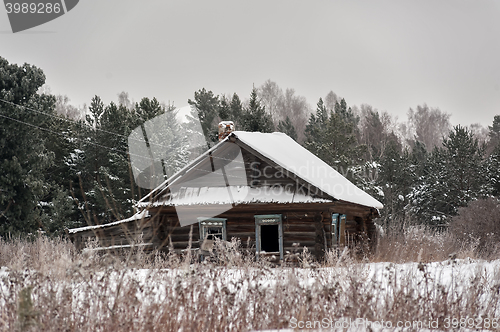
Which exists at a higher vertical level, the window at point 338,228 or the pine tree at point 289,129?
the pine tree at point 289,129

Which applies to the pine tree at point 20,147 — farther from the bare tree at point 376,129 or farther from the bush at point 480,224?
the bare tree at point 376,129

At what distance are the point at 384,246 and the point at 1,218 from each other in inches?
833

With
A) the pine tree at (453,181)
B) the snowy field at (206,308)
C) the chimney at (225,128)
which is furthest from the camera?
the pine tree at (453,181)

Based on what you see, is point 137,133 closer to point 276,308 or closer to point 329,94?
point 276,308

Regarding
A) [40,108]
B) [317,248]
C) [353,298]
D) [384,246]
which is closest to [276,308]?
[353,298]

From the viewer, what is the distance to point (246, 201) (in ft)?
47.7

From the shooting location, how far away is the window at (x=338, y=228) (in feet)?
54.9

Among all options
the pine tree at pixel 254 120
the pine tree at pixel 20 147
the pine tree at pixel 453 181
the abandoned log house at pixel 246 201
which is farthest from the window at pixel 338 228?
the pine tree at pixel 453 181

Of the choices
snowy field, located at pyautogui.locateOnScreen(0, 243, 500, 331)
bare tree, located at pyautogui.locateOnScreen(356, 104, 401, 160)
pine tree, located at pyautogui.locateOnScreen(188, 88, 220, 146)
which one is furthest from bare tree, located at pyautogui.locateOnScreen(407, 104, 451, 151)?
snowy field, located at pyautogui.locateOnScreen(0, 243, 500, 331)

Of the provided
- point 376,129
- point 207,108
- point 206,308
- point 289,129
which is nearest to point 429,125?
point 376,129

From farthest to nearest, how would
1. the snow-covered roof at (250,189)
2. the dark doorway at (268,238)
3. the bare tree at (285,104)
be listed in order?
the bare tree at (285,104)
the dark doorway at (268,238)
the snow-covered roof at (250,189)

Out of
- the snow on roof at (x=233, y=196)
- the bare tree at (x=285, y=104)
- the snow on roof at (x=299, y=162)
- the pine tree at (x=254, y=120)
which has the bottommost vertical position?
the snow on roof at (x=233, y=196)

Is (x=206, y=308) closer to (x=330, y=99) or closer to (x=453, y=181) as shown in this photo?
(x=453, y=181)

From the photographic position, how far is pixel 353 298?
17.7 ft
